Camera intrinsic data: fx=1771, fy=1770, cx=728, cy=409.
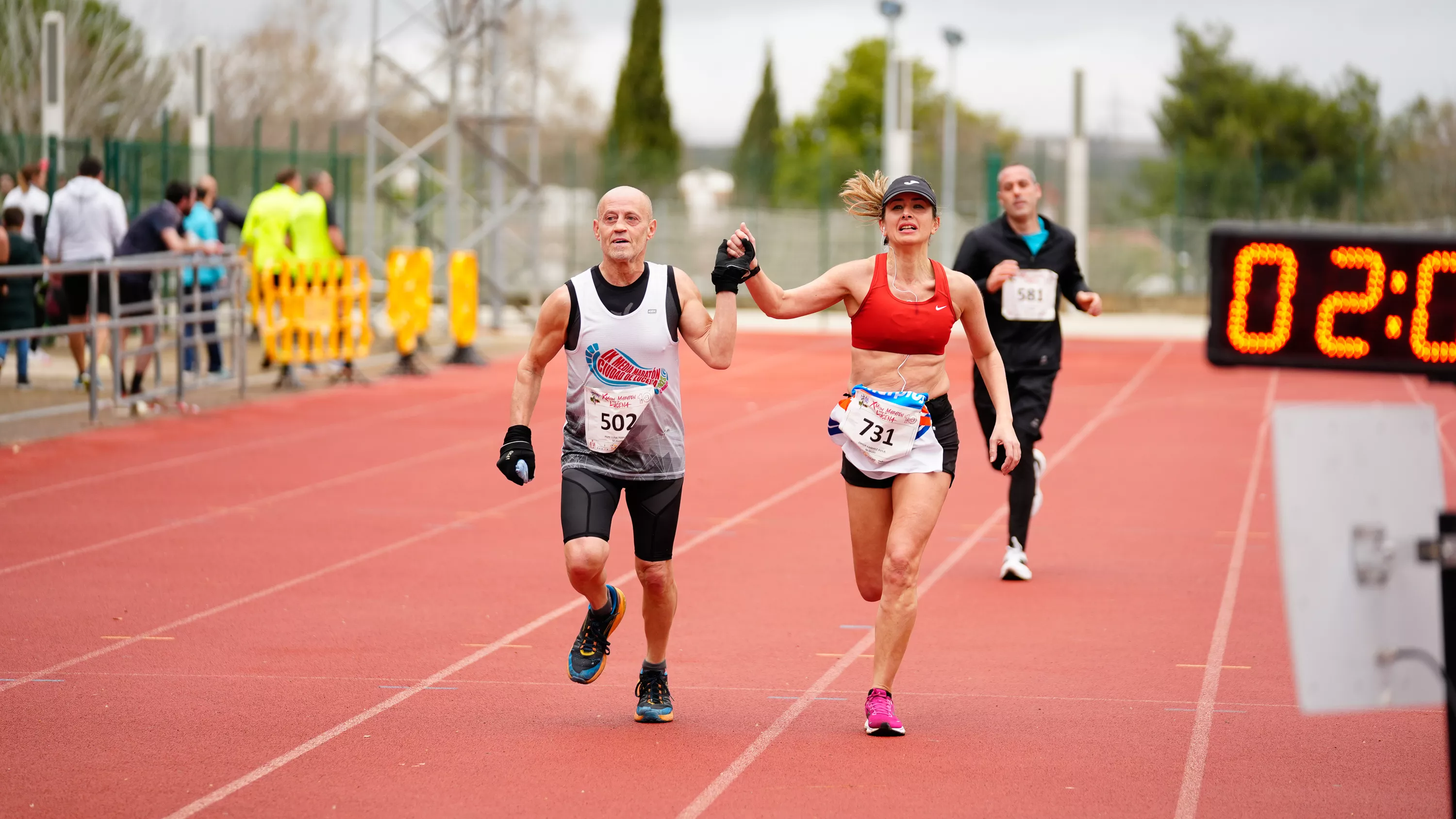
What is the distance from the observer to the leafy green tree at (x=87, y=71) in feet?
130

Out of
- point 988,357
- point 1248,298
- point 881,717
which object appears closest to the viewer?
point 1248,298

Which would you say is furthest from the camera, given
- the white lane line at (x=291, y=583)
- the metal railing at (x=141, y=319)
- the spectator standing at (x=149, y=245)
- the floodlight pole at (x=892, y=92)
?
the floodlight pole at (x=892, y=92)

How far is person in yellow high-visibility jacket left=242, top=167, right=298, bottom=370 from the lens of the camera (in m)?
18.3

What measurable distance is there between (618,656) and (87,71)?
39.0m

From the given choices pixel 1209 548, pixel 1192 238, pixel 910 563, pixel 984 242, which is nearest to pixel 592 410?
pixel 910 563

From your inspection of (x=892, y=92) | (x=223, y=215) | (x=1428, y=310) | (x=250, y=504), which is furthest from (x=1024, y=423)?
(x=892, y=92)

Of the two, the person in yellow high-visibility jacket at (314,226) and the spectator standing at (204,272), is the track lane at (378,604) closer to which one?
the person in yellow high-visibility jacket at (314,226)

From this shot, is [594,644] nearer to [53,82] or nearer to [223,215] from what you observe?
[223,215]

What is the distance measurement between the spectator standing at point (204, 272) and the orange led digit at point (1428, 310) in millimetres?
15098

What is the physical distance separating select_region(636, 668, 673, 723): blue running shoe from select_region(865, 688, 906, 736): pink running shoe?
0.74 metres

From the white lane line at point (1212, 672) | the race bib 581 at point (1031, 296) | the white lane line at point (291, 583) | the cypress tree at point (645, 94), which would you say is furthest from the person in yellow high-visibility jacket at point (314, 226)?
the cypress tree at point (645, 94)

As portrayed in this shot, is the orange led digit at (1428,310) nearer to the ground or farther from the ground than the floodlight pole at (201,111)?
nearer to the ground

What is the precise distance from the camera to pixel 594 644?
21.1ft

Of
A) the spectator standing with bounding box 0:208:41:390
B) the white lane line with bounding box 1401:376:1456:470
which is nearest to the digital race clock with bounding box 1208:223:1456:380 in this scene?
the white lane line with bounding box 1401:376:1456:470
